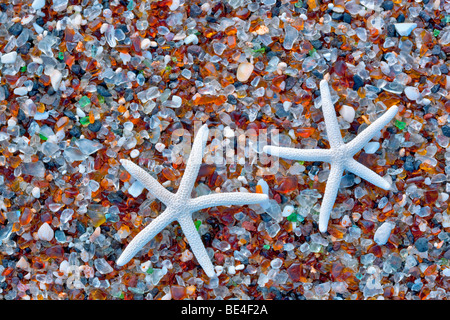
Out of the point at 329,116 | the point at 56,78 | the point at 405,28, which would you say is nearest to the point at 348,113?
the point at 329,116

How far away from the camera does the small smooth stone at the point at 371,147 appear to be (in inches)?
79.9

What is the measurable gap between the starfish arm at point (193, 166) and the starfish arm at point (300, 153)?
343 millimetres

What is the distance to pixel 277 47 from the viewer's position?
80.7 inches

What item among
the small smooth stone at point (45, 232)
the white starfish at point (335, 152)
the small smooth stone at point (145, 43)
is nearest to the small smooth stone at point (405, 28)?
the white starfish at point (335, 152)

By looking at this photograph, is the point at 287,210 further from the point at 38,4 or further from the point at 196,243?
the point at 38,4

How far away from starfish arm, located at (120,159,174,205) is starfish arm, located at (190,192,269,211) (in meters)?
0.13

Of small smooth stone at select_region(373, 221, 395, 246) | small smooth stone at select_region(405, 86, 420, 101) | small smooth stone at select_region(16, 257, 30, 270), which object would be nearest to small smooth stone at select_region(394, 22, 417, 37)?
Answer: small smooth stone at select_region(405, 86, 420, 101)

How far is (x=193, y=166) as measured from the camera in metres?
1.89

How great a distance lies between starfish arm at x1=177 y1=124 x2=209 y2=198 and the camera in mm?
1893

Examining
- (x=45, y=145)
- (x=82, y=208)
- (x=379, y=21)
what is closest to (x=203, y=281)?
(x=82, y=208)

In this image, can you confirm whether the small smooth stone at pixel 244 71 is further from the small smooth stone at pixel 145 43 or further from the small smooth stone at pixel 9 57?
the small smooth stone at pixel 9 57

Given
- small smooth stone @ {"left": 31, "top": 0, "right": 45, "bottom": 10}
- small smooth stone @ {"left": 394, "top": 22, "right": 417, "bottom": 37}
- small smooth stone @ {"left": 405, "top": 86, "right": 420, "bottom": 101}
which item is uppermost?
small smooth stone @ {"left": 31, "top": 0, "right": 45, "bottom": 10}

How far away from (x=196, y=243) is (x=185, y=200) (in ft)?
0.76

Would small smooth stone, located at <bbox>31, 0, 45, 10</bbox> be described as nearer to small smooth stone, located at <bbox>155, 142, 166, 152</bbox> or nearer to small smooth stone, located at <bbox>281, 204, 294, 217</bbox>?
small smooth stone, located at <bbox>155, 142, 166, 152</bbox>
